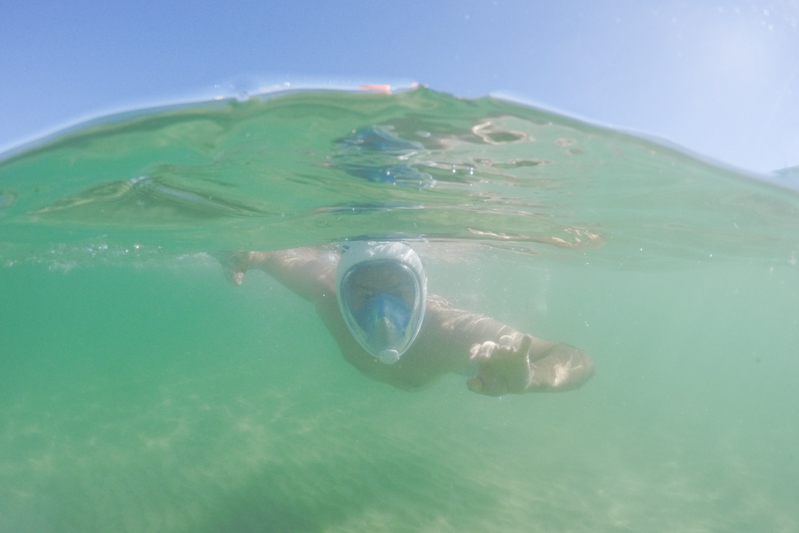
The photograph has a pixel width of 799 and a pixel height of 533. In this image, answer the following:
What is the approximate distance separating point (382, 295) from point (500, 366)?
9.68 feet

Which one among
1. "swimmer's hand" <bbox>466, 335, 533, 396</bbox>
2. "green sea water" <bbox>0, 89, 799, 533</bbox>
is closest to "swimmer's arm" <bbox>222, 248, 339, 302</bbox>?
"green sea water" <bbox>0, 89, 799, 533</bbox>

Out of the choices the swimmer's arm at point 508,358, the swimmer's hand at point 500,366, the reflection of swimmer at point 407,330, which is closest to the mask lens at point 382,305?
the reflection of swimmer at point 407,330

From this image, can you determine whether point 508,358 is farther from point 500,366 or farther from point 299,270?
point 299,270

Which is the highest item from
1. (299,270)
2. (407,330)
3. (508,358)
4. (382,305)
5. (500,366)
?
(508,358)

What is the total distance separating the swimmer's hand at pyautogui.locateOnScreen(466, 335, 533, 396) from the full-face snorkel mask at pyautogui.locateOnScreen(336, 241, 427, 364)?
91.5 inches

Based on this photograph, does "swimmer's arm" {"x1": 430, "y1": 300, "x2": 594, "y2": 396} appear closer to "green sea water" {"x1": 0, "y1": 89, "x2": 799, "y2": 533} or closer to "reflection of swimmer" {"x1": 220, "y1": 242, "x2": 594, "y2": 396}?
"reflection of swimmer" {"x1": 220, "y1": 242, "x2": 594, "y2": 396}

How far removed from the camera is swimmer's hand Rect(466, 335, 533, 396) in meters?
4.27

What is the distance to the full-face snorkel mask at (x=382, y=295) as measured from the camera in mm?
6668

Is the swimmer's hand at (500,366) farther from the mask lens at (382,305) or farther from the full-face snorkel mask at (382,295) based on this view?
the full-face snorkel mask at (382,295)

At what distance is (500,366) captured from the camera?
439 centimetres

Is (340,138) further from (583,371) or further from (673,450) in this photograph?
(673,450)

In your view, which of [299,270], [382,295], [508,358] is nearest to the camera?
[508,358]

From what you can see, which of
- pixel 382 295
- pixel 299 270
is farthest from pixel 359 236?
pixel 382 295

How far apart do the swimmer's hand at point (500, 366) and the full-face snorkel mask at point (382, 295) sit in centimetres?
232
